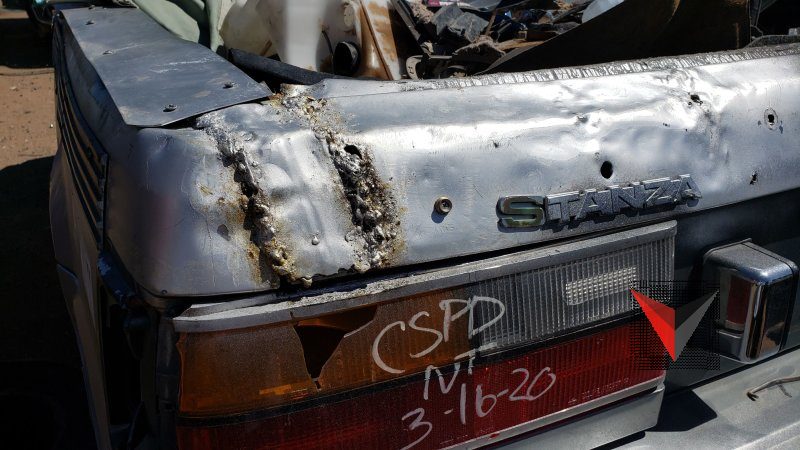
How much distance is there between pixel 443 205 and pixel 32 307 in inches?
113

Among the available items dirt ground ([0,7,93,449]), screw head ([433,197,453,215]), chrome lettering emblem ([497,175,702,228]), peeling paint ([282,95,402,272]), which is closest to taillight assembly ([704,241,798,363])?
chrome lettering emblem ([497,175,702,228])

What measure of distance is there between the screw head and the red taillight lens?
28 centimetres

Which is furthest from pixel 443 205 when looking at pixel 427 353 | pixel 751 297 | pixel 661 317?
pixel 751 297

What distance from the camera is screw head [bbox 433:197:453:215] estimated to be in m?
Result: 1.29

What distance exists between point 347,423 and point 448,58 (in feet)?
4.87

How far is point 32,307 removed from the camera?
3.46 meters

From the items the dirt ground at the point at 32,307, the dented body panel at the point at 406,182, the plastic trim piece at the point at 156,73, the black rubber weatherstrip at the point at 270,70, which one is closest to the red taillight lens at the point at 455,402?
the dented body panel at the point at 406,182

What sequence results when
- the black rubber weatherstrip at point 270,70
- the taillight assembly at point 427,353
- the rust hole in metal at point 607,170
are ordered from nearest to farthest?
the taillight assembly at point 427,353 < the rust hole in metal at point 607,170 < the black rubber weatherstrip at point 270,70

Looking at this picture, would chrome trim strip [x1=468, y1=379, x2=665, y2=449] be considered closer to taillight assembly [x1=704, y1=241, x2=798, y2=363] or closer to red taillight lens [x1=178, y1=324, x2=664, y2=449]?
red taillight lens [x1=178, y1=324, x2=664, y2=449]

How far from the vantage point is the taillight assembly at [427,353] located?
1174 mm

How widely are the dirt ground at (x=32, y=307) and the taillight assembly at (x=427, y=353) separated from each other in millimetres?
1506

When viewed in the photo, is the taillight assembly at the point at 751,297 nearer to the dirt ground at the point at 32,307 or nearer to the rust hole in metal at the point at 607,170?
the rust hole in metal at the point at 607,170

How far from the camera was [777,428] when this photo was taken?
1.59 metres

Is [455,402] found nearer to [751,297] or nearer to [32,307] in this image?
[751,297]
